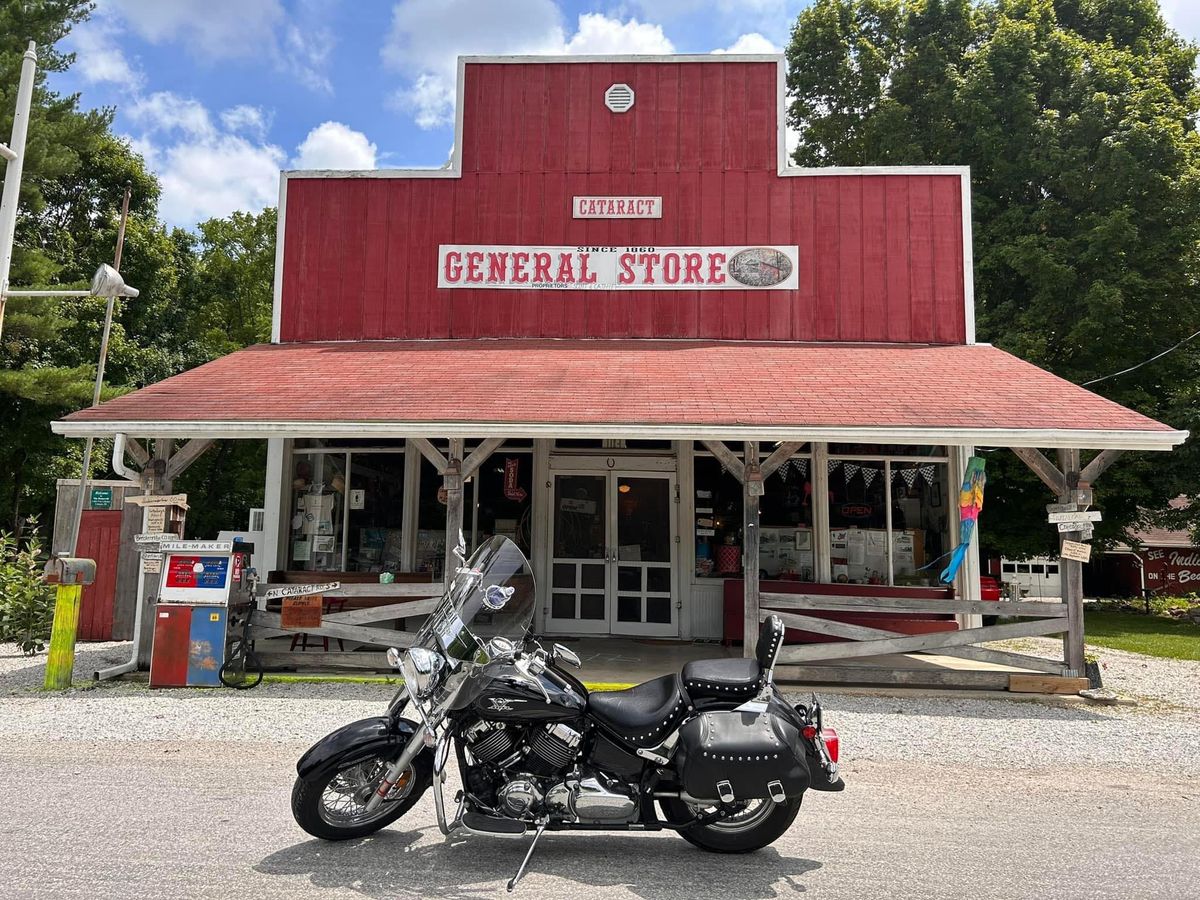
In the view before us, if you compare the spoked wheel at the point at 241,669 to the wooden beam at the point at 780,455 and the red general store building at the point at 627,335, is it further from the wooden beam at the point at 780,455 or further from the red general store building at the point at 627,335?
the wooden beam at the point at 780,455

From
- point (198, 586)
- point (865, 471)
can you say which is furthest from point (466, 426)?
point (865, 471)

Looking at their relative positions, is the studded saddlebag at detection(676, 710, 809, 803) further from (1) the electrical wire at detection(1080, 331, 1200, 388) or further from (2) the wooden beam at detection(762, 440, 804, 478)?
(1) the electrical wire at detection(1080, 331, 1200, 388)

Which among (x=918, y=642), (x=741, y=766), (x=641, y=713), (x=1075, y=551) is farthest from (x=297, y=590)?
(x=1075, y=551)

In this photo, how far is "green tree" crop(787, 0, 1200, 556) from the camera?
17.2 metres

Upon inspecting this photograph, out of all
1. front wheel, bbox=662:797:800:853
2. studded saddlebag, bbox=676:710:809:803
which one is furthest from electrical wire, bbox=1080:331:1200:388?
studded saddlebag, bbox=676:710:809:803

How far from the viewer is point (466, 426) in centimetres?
767

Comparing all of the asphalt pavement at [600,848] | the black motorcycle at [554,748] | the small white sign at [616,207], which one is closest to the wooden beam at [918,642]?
the asphalt pavement at [600,848]

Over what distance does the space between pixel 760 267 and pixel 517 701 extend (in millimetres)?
8574

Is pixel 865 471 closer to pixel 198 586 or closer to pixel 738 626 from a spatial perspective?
pixel 738 626

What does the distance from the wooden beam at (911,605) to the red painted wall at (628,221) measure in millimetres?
4062

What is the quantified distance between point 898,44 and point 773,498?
18.6m

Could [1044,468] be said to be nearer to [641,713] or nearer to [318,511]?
[641,713]

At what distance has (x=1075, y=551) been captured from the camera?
7363mm

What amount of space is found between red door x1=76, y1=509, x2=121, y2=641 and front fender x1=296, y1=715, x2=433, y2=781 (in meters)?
8.39
